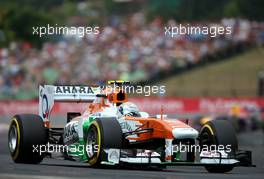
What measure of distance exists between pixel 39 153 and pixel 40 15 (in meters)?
30.0

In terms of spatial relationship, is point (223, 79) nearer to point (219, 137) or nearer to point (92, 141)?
point (219, 137)

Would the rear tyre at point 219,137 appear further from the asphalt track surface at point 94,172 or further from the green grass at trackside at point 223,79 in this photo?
the green grass at trackside at point 223,79

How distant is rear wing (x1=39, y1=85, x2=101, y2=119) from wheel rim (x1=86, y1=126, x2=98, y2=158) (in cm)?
187

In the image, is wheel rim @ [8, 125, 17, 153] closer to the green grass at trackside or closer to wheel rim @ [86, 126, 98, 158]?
wheel rim @ [86, 126, 98, 158]

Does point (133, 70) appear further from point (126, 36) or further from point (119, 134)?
point (119, 134)

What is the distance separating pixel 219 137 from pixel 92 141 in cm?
207

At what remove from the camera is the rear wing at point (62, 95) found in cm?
1616

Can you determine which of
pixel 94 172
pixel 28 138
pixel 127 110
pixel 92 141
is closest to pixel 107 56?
pixel 28 138

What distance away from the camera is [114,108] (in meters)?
15.1

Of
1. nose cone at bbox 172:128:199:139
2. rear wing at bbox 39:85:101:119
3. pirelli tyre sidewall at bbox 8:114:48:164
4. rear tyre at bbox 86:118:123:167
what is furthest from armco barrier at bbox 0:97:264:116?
nose cone at bbox 172:128:199:139

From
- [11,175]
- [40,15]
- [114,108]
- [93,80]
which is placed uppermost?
[40,15]

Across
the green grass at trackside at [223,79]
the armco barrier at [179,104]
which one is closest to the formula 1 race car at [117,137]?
the armco barrier at [179,104]

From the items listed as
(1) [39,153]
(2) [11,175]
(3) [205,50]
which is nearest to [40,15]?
(3) [205,50]

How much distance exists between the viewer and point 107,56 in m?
39.7
